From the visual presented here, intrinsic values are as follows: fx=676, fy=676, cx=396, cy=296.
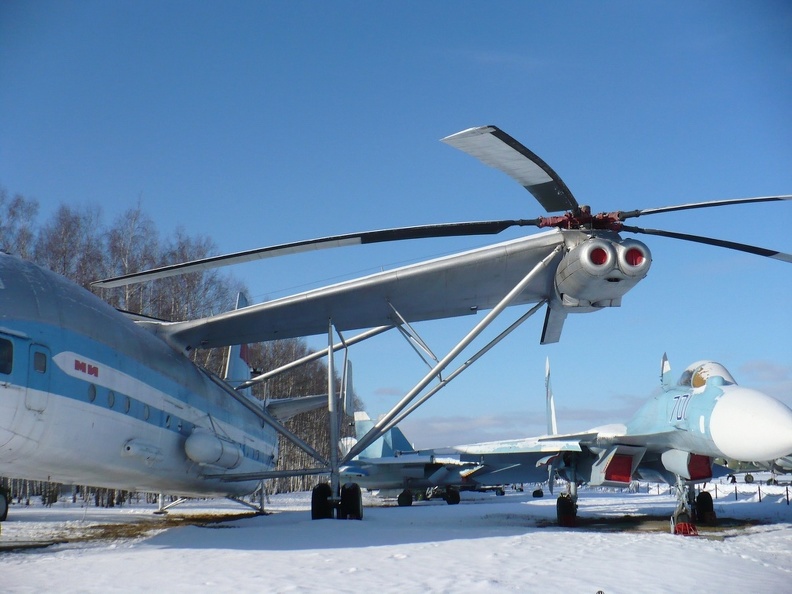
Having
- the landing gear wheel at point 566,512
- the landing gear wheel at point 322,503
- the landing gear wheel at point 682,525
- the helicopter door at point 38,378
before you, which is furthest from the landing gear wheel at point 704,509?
the helicopter door at point 38,378

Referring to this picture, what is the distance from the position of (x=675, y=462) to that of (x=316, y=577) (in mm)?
9135

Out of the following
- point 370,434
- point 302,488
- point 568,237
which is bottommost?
point 302,488

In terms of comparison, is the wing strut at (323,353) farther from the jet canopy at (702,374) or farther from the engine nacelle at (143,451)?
the jet canopy at (702,374)

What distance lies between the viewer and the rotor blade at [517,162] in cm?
787

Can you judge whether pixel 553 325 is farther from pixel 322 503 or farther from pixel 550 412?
pixel 550 412

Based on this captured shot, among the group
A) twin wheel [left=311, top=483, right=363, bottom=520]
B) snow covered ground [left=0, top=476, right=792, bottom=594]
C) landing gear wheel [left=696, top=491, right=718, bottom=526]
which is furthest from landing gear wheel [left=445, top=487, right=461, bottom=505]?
snow covered ground [left=0, top=476, right=792, bottom=594]

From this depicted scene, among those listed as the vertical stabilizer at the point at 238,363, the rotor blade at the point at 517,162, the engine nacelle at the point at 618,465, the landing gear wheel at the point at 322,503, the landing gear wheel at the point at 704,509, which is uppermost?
the rotor blade at the point at 517,162

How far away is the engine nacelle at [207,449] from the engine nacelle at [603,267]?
6.80 metres

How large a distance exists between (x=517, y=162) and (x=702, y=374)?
7316mm

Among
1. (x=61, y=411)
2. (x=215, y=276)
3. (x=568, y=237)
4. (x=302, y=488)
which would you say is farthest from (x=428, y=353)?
(x=302, y=488)

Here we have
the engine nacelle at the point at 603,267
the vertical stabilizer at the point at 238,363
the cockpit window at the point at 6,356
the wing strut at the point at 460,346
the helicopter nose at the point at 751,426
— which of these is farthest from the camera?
the vertical stabilizer at the point at 238,363

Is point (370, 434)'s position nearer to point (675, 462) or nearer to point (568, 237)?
point (568, 237)

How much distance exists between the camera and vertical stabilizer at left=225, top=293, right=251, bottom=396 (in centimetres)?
1757

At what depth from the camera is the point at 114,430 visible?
9555mm
